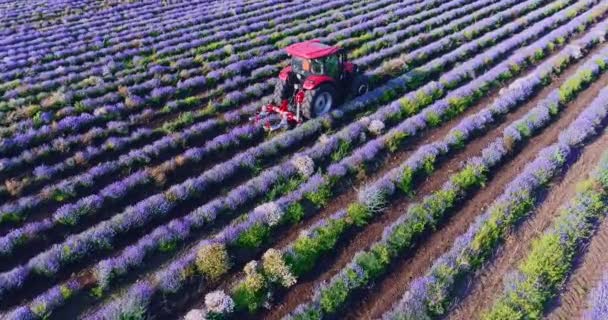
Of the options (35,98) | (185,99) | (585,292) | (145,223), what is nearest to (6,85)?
(35,98)

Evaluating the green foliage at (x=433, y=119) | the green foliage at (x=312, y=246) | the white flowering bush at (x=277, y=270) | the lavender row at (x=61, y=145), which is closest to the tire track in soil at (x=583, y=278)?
the green foliage at (x=312, y=246)

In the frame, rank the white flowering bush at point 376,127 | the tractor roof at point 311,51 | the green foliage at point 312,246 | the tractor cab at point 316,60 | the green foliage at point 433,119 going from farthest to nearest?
the green foliage at point 433,119 → the white flowering bush at point 376,127 → the tractor cab at point 316,60 → the tractor roof at point 311,51 → the green foliage at point 312,246

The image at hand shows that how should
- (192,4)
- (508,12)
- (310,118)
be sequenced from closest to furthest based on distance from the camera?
1. (310,118)
2. (508,12)
3. (192,4)

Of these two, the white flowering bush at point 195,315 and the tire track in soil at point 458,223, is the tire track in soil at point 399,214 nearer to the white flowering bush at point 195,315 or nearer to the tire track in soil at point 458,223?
the tire track in soil at point 458,223

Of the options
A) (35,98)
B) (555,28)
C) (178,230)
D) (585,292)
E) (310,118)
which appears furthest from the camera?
(555,28)

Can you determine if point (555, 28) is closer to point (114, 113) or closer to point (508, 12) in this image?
point (508, 12)

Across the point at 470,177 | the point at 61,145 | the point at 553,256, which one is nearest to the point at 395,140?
the point at 470,177

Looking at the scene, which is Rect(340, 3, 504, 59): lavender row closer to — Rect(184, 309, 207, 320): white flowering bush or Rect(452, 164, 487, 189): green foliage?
Rect(452, 164, 487, 189): green foliage

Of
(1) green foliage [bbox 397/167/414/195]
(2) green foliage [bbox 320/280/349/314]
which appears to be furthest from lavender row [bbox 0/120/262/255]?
(2) green foliage [bbox 320/280/349/314]
